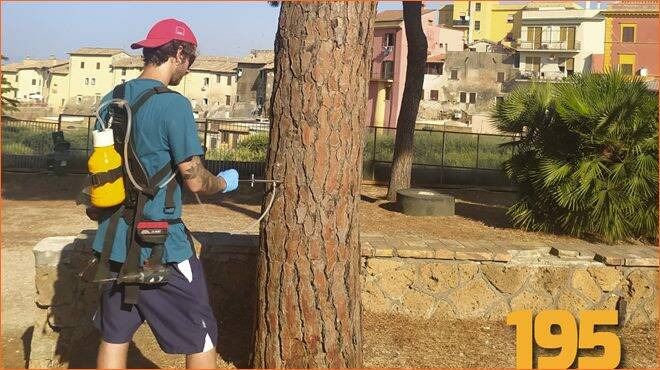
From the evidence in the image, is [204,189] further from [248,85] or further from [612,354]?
[248,85]

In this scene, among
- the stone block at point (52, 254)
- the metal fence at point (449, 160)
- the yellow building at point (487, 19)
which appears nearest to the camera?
the stone block at point (52, 254)

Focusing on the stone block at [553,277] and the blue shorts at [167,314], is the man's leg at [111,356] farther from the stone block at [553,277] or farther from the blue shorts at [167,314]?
the stone block at [553,277]

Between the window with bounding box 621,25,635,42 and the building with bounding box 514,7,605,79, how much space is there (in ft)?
10.8

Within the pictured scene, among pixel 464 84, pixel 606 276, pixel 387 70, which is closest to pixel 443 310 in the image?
pixel 606 276

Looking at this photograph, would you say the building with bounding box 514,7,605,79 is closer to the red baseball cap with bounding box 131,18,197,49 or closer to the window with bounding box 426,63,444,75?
the window with bounding box 426,63,444,75

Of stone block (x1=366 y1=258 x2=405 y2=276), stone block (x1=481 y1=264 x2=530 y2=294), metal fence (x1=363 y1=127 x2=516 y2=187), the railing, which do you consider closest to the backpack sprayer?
stone block (x1=366 y1=258 x2=405 y2=276)

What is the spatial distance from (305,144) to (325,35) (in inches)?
22.1

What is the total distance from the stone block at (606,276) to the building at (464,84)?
2071 inches

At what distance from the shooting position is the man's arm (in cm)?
300

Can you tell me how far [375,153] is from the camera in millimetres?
15883

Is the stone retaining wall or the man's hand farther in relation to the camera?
the stone retaining wall

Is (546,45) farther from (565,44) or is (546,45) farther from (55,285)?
(55,285)

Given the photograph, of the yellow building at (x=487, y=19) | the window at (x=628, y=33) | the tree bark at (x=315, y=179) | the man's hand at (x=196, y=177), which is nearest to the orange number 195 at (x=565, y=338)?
the tree bark at (x=315, y=179)

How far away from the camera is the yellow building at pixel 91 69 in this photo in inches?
2409
